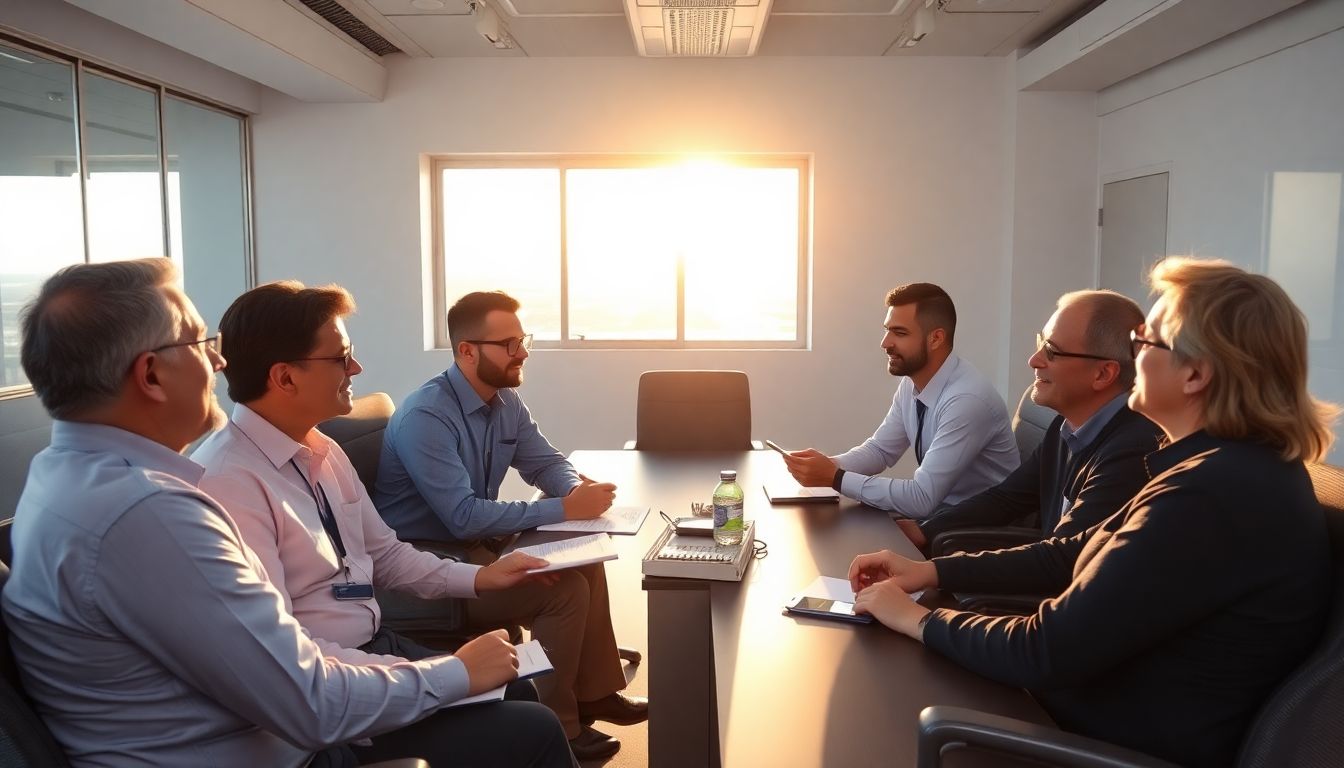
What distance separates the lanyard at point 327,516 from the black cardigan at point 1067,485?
1.58 m

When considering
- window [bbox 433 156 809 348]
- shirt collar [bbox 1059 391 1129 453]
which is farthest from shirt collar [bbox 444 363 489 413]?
window [bbox 433 156 809 348]

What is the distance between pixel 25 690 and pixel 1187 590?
5.24ft

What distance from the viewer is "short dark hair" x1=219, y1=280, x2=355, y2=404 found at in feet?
6.29

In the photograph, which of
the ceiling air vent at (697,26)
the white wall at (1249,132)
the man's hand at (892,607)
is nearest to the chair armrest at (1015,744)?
the man's hand at (892,607)

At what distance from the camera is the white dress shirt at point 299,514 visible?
5.66 feet

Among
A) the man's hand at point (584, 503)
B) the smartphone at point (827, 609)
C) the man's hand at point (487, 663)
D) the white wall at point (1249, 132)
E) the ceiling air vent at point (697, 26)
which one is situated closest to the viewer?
the man's hand at point (487, 663)

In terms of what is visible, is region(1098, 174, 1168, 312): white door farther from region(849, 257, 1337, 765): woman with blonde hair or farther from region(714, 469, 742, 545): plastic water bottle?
region(849, 257, 1337, 765): woman with blonde hair

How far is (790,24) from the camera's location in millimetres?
5355

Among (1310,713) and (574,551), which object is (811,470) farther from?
(1310,713)

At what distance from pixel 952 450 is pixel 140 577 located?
8.17 ft

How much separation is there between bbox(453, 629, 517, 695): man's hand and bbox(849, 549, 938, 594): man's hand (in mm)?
739

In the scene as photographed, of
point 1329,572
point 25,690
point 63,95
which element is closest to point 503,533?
point 25,690

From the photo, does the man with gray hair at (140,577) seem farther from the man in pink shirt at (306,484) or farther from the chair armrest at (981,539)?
the chair armrest at (981,539)

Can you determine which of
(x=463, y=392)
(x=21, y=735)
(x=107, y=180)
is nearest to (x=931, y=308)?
(x=463, y=392)
